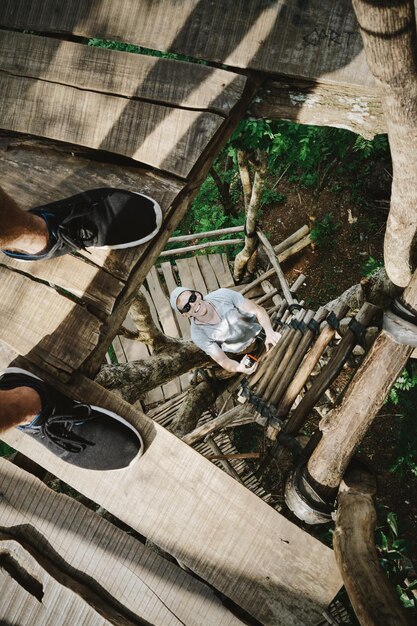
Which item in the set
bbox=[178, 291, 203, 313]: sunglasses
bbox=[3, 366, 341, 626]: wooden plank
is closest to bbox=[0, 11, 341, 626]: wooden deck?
bbox=[3, 366, 341, 626]: wooden plank

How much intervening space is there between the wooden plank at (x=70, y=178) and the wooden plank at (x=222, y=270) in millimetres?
3794

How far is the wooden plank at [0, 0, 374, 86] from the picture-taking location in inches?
92.4

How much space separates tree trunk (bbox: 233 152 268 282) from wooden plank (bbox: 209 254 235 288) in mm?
138

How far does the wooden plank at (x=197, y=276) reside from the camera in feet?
20.3

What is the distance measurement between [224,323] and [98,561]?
1.67 m

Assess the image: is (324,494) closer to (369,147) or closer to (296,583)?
(296,583)

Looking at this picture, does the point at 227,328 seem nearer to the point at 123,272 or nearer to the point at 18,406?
the point at 123,272

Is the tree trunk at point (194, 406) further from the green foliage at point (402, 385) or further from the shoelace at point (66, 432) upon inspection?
the green foliage at point (402, 385)

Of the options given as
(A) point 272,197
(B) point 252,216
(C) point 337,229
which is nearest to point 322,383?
(B) point 252,216

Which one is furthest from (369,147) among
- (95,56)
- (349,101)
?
(95,56)

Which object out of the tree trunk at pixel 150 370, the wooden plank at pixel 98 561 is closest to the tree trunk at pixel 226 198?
the tree trunk at pixel 150 370

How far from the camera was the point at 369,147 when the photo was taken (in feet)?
18.5

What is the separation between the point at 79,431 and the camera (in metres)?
2.36

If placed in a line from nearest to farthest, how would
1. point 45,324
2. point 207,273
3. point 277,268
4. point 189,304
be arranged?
point 45,324, point 189,304, point 277,268, point 207,273
